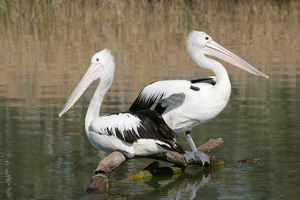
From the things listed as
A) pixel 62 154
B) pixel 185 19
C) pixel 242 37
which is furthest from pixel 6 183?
pixel 185 19

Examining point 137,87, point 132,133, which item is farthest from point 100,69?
point 137,87

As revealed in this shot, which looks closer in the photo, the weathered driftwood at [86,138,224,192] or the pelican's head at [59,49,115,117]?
A: the weathered driftwood at [86,138,224,192]

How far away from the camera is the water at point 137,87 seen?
6.16 m

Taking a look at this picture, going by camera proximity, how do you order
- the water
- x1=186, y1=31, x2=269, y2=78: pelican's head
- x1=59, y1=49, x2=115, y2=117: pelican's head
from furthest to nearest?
x1=186, y1=31, x2=269, y2=78: pelican's head → x1=59, y1=49, x2=115, y2=117: pelican's head → the water

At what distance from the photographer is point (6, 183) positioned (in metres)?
6.22

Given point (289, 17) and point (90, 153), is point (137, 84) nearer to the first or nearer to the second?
point (90, 153)

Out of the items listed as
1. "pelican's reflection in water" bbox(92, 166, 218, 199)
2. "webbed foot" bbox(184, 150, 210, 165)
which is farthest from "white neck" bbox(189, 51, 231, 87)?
"pelican's reflection in water" bbox(92, 166, 218, 199)

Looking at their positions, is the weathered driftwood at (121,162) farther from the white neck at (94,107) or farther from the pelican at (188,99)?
the white neck at (94,107)

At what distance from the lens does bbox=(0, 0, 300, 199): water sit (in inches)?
243

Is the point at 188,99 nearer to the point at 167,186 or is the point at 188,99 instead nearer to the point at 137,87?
the point at 167,186

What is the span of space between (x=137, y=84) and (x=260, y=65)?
95.4 inches

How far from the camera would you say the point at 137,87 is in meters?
10.6

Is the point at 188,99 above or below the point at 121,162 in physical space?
above

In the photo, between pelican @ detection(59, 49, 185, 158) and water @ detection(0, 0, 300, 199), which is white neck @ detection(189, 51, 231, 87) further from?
pelican @ detection(59, 49, 185, 158)
